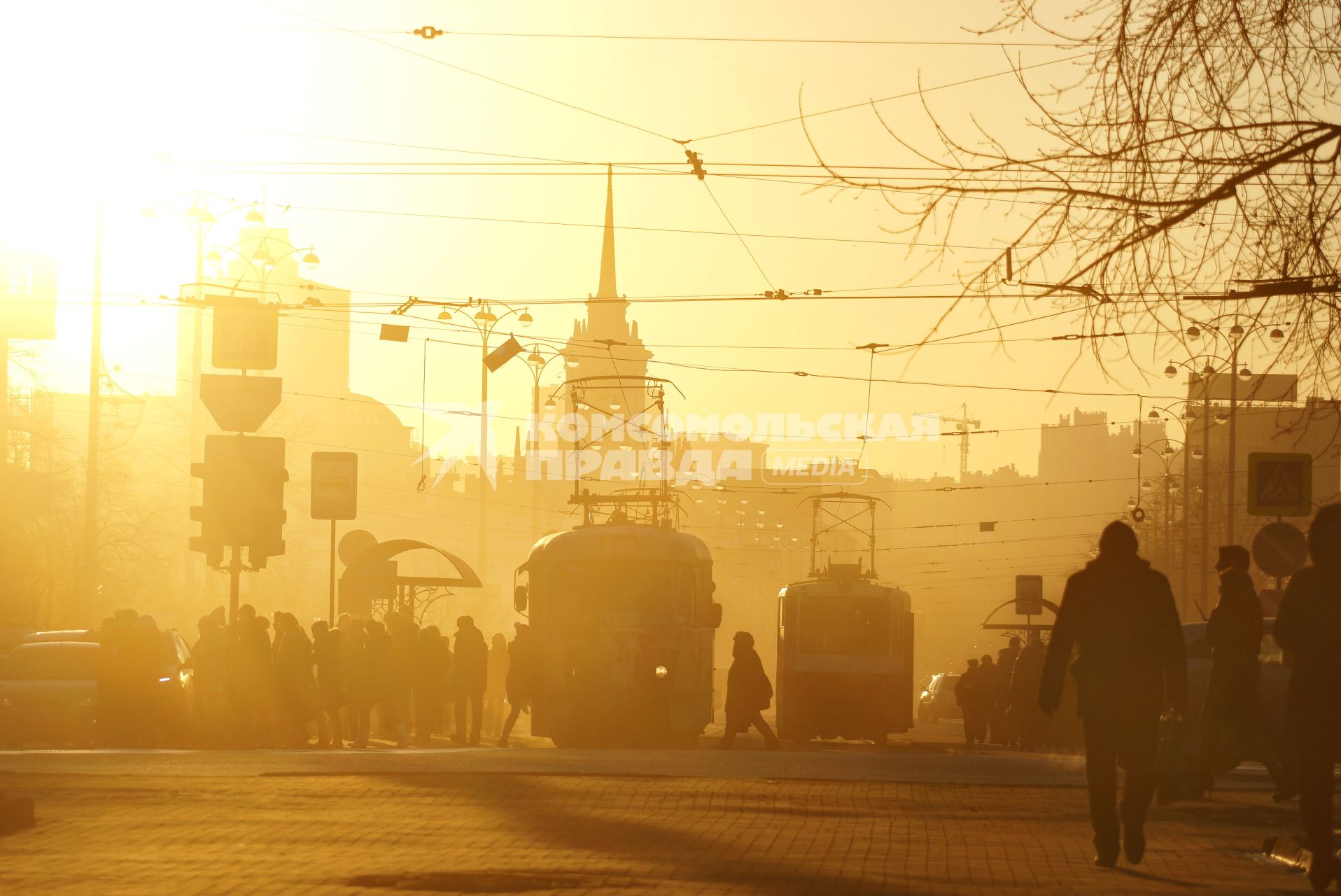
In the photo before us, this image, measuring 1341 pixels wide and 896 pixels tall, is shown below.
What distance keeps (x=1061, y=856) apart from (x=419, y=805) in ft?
14.7

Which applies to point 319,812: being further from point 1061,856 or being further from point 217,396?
point 217,396

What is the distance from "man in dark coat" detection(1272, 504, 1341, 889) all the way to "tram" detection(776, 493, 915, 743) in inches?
954

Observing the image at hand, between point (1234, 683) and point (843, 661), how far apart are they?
21.6 metres

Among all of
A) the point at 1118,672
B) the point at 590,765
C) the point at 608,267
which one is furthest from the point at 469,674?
the point at 608,267

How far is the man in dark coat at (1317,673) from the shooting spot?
8.78 m

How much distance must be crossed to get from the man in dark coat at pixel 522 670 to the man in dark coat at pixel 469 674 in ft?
1.79

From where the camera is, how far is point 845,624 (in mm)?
34312

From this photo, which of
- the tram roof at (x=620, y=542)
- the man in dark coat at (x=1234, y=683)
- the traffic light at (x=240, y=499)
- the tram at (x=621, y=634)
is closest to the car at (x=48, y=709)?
the traffic light at (x=240, y=499)

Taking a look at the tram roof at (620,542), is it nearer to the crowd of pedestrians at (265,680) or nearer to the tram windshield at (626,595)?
the tram windshield at (626,595)

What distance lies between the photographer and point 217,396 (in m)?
19.9

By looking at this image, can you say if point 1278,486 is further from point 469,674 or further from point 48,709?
point 48,709

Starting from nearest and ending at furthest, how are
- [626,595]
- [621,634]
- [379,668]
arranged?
[379,668]
[621,634]
[626,595]

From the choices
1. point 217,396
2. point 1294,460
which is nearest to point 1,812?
point 217,396

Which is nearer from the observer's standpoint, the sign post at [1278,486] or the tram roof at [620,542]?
the sign post at [1278,486]
